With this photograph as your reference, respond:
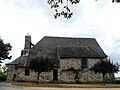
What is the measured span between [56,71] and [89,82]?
599 centimetres

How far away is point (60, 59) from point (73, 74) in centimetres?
344

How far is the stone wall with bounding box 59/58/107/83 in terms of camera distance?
48.7m

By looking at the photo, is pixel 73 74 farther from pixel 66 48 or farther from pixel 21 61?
pixel 21 61

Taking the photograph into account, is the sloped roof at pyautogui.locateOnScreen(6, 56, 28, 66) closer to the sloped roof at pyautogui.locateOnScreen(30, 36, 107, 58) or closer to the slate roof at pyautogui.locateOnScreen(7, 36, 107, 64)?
the slate roof at pyautogui.locateOnScreen(7, 36, 107, 64)

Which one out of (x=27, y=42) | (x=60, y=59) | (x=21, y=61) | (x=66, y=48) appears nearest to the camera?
(x=60, y=59)

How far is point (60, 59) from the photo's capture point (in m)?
49.0

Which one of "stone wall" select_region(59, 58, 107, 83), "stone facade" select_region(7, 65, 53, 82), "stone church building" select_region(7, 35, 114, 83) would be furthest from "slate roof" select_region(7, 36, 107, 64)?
"stone facade" select_region(7, 65, 53, 82)

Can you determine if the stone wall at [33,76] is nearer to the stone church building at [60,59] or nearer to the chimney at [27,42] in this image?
the stone church building at [60,59]

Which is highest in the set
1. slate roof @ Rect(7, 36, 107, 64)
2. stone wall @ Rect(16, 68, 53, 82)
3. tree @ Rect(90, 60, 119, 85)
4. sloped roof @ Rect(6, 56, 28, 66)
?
slate roof @ Rect(7, 36, 107, 64)

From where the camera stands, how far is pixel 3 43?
193ft

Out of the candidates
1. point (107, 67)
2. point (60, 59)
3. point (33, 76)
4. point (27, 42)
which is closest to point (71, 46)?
point (60, 59)

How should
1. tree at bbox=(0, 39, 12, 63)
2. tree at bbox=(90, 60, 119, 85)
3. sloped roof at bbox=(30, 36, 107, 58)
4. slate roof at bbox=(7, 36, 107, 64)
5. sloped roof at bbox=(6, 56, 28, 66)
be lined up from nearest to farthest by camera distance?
tree at bbox=(90, 60, 119, 85)
sloped roof at bbox=(6, 56, 28, 66)
slate roof at bbox=(7, 36, 107, 64)
sloped roof at bbox=(30, 36, 107, 58)
tree at bbox=(0, 39, 12, 63)

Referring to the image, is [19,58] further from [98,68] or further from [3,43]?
[98,68]

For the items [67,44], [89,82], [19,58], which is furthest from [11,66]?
[89,82]
